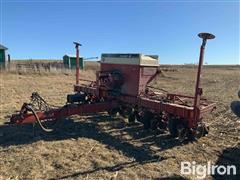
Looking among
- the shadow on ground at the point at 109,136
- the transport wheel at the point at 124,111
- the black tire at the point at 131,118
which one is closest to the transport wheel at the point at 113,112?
the transport wheel at the point at 124,111

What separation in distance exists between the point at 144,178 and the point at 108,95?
16.2 feet

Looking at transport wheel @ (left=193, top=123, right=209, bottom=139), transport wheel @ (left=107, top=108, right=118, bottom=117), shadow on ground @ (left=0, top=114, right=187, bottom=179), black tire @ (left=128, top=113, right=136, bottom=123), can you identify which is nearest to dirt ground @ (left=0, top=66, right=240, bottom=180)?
shadow on ground @ (left=0, top=114, right=187, bottom=179)

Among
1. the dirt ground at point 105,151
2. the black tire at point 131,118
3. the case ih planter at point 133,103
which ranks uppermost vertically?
the case ih planter at point 133,103

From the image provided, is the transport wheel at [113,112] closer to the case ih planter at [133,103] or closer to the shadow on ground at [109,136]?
the case ih planter at [133,103]

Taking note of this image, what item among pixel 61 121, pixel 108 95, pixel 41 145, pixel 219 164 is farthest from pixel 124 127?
pixel 219 164

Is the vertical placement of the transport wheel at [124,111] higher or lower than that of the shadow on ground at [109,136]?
higher

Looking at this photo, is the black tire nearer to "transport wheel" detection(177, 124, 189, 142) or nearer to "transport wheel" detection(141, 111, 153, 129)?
"transport wheel" detection(141, 111, 153, 129)

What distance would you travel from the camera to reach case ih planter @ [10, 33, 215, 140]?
8.56m

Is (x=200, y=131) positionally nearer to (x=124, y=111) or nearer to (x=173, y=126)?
(x=173, y=126)

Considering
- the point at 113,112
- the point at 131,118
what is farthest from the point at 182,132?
the point at 113,112

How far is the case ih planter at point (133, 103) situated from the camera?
8562 mm

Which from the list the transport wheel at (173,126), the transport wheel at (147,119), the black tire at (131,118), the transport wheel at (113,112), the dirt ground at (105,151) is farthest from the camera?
the transport wheel at (113,112)

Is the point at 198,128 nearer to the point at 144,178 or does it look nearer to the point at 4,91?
the point at 144,178

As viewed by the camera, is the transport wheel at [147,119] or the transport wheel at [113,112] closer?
the transport wheel at [147,119]
